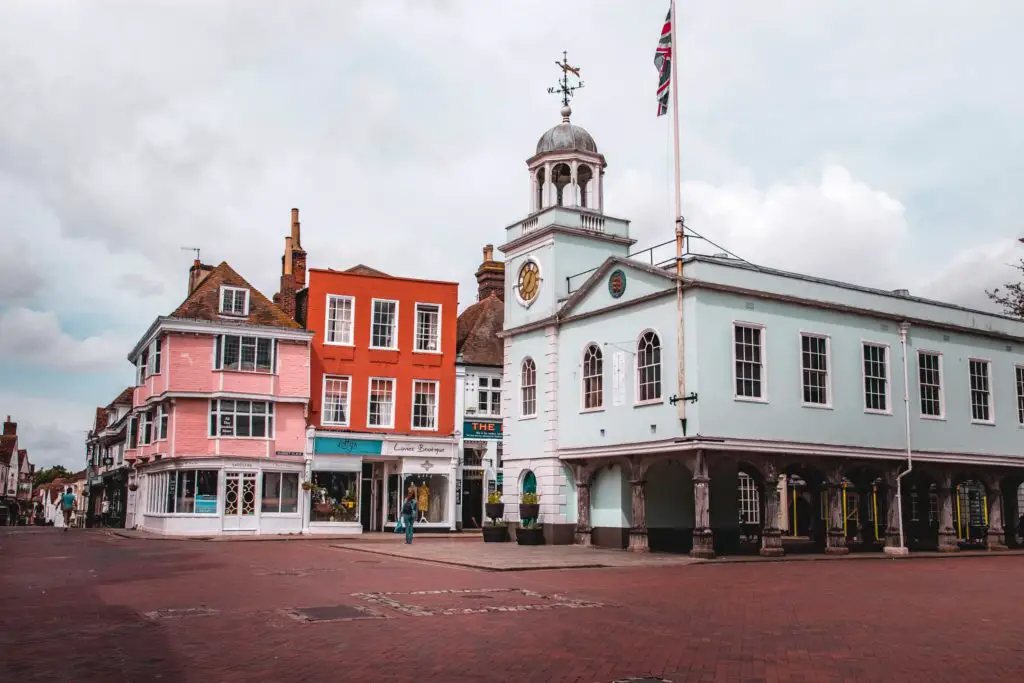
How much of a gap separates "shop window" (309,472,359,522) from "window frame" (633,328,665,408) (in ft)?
51.5

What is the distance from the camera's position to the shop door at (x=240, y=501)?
36.3 metres

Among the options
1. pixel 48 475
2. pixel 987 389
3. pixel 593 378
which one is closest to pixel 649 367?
pixel 593 378

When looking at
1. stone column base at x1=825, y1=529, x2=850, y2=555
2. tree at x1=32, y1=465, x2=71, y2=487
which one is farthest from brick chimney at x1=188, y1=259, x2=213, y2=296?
tree at x1=32, y1=465, x2=71, y2=487

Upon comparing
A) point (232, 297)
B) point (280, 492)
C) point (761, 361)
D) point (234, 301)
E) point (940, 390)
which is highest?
point (232, 297)

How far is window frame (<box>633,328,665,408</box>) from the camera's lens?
1028 inches

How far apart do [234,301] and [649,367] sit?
1852 centimetres

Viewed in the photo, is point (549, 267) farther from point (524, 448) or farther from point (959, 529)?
point (959, 529)

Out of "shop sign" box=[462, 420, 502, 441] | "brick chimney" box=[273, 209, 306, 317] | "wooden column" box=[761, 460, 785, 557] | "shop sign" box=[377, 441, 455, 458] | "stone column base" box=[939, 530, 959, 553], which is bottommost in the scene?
"stone column base" box=[939, 530, 959, 553]

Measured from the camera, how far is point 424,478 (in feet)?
132

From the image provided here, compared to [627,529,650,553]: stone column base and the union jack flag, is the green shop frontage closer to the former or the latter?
[627,529,650,553]: stone column base

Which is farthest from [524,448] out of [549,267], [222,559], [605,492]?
[222,559]

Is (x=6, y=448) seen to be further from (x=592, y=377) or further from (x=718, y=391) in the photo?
(x=718, y=391)

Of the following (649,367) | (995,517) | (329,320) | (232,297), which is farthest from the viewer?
(329,320)

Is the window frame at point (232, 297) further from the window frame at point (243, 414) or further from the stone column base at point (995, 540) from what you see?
the stone column base at point (995, 540)
